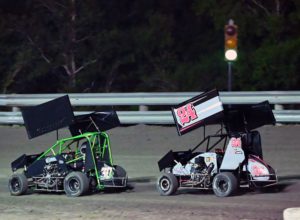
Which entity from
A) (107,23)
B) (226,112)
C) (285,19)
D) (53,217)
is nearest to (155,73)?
(107,23)

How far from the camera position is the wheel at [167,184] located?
1120 cm

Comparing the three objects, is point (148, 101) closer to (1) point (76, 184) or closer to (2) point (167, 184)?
(2) point (167, 184)

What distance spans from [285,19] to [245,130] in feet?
38.2

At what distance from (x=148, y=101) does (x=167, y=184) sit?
22.1 feet

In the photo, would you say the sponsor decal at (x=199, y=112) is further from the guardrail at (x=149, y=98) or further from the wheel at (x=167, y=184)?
the guardrail at (x=149, y=98)

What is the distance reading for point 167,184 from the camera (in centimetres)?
1127

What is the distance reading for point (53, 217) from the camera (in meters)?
9.62

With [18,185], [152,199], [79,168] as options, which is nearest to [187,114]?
[152,199]

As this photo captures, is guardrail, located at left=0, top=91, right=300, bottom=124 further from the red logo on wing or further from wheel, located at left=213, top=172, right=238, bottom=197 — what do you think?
wheel, located at left=213, top=172, right=238, bottom=197

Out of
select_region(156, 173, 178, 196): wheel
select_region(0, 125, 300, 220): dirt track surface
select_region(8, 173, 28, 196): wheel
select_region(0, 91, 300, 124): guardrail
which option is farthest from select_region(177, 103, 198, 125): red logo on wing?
select_region(0, 91, 300, 124): guardrail

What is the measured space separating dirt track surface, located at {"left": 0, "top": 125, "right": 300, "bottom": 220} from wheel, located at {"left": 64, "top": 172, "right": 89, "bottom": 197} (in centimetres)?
13

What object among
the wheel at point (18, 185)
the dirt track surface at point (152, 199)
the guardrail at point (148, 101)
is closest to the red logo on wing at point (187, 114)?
the dirt track surface at point (152, 199)

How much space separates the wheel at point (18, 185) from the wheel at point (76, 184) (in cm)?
68

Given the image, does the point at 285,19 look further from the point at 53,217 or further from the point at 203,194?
the point at 53,217
